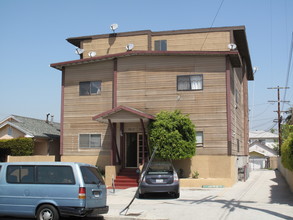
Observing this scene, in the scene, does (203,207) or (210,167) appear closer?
(203,207)

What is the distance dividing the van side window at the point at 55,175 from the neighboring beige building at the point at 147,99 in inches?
407

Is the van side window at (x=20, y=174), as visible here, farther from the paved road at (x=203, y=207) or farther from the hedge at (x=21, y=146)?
the hedge at (x=21, y=146)

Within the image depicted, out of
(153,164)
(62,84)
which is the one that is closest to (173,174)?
(153,164)

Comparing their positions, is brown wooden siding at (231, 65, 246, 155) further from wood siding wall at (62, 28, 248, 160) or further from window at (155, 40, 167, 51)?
window at (155, 40, 167, 51)

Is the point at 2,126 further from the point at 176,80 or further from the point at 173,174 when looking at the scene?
the point at 173,174

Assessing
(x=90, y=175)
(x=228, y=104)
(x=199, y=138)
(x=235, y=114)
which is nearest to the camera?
(x=90, y=175)

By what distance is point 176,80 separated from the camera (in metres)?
22.2

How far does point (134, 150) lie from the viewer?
2294cm

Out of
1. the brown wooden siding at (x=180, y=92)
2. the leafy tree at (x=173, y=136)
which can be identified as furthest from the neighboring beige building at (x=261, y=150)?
the leafy tree at (x=173, y=136)

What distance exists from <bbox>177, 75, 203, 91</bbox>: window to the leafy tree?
1.82 m

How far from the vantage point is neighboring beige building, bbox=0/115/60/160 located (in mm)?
27609

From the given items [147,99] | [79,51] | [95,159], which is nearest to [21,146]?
[95,159]

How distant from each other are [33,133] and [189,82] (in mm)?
11983

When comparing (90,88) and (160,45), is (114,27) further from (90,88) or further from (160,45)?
(90,88)
